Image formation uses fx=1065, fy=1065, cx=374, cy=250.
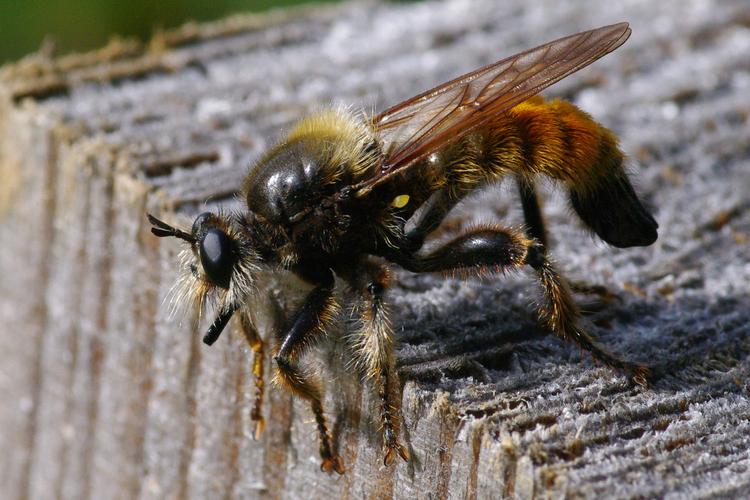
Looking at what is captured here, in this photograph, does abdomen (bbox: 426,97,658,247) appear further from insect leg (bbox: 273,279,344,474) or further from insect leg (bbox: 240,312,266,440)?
insect leg (bbox: 240,312,266,440)

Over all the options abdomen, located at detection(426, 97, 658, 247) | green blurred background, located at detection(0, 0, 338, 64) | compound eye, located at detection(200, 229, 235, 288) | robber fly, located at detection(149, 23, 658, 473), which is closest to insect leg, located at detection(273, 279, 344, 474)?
robber fly, located at detection(149, 23, 658, 473)

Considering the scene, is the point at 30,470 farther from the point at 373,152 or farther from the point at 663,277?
the point at 663,277

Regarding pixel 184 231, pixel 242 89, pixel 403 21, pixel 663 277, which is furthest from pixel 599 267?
pixel 403 21

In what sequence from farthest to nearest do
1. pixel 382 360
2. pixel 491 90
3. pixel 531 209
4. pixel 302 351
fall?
pixel 531 209
pixel 491 90
pixel 302 351
pixel 382 360

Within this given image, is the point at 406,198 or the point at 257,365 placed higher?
the point at 406,198

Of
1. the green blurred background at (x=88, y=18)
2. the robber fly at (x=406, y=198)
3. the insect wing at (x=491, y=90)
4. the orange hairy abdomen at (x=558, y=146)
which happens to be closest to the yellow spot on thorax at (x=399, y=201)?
the robber fly at (x=406, y=198)

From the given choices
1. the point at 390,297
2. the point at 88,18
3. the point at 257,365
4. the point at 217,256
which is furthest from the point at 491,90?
the point at 88,18

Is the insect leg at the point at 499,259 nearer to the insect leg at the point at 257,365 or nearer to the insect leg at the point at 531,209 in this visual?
the insect leg at the point at 531,209

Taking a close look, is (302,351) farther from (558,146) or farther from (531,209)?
(558,146)
